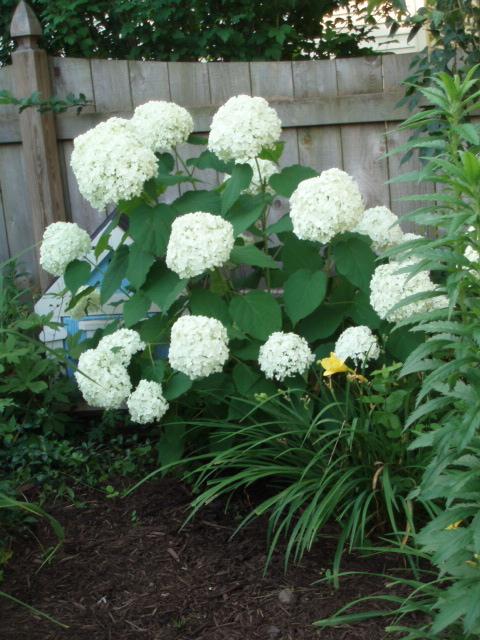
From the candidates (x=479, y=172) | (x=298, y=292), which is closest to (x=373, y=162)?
(x=298, y=292)

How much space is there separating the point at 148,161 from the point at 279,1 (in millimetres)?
2513

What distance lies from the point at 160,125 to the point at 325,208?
747 mm

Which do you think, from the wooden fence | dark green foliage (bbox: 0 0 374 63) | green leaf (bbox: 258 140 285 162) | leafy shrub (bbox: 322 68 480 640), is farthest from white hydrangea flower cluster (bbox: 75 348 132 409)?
dark green foliage (bbox: 0 0 374 63)

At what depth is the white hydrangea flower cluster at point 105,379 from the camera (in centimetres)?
323

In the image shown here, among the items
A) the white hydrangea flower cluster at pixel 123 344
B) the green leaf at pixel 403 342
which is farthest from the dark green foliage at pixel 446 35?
the white hydrangea flower cluster at pixel 123 344

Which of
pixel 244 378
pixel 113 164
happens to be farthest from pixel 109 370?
pixel 113 164

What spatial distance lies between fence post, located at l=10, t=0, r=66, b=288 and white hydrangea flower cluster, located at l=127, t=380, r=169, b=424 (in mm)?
1793

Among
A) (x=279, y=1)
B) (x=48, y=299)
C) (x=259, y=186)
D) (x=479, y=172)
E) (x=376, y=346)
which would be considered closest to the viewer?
(x=479, y=172)

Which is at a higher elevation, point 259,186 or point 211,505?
point 259,186

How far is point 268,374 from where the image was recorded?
9.93 ft

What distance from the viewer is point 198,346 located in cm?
293

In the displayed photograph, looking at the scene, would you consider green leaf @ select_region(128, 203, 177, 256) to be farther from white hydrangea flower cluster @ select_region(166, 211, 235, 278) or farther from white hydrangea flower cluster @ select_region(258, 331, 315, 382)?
white hydrangea flower cluster @ select_region(258, 331, 315, 382)

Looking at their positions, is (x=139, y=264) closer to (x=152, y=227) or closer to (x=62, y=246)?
(x=152, y=227)

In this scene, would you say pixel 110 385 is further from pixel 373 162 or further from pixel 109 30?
pixel 109 30
